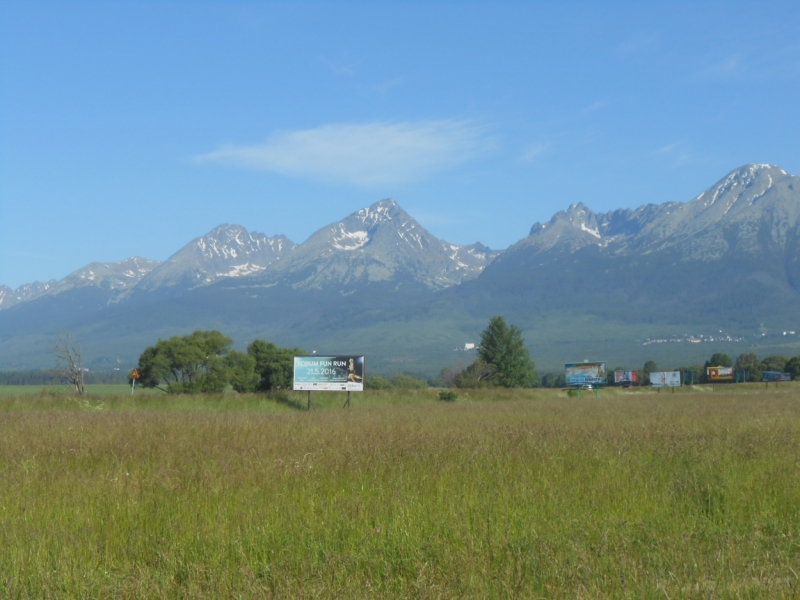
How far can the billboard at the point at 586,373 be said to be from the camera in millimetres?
72812

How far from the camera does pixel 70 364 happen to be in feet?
186

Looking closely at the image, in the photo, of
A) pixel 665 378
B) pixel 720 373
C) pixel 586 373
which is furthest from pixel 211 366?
pixel 720 373

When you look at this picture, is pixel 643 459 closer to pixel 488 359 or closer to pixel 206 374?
pixel 206 374

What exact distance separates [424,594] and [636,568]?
165 centimetres

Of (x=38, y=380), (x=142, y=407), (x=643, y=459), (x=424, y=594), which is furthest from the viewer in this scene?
(x=38, y=380)

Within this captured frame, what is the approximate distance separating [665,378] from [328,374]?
65.1 meters

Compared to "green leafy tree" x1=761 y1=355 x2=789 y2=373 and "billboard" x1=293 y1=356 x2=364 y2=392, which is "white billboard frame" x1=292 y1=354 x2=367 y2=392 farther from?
"green leafy tree" x1=761 y1=355 x2=789 y2=373

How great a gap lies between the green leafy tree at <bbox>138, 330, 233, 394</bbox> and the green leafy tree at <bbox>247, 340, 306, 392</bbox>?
3740 millimetres

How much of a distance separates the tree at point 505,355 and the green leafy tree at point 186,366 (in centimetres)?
4301

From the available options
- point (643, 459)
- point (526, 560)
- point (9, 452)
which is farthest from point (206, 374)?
point (526, 560)

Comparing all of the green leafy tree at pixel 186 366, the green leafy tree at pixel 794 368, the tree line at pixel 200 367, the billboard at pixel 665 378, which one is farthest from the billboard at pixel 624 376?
the green leafy tree at pixel 186 366

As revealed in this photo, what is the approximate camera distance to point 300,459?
10.8 meters

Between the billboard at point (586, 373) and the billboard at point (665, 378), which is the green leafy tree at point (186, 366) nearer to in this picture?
the billboard at point (586, 373)

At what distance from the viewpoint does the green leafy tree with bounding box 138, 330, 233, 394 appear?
2219 inches
